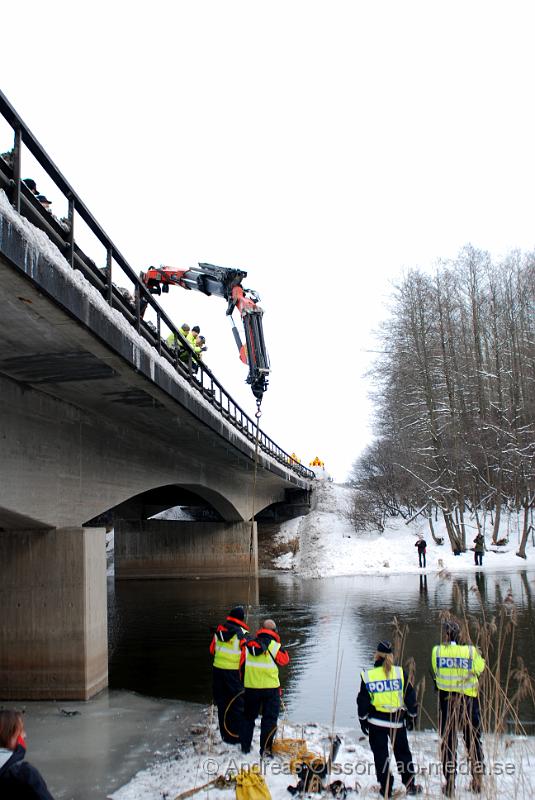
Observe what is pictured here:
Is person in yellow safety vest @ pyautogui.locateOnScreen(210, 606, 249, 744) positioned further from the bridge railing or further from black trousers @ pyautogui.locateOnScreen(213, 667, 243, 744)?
the bridge railing

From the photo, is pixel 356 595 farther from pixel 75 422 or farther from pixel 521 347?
pixel 521 347

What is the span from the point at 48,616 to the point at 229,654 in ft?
12.0

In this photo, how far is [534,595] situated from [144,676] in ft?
37.7

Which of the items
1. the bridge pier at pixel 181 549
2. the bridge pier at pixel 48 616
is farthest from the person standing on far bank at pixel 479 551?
the bridge pier at pixel 48 616

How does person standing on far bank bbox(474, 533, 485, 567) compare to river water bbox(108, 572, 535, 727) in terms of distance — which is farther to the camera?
person standing on far bank bbox(474, 533, 485, 567)

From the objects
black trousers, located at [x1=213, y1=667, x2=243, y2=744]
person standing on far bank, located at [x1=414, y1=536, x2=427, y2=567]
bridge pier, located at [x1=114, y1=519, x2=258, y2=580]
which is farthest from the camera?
bridge pier, located at [x1=114, y1=519, x2=258, y2=580]

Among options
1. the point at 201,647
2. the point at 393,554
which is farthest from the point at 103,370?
the point at 393,554

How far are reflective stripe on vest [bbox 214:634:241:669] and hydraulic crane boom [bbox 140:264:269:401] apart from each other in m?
5.78

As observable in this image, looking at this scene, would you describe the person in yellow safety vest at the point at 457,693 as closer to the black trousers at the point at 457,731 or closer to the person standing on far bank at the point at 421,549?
the black trousers at the point at 457,731

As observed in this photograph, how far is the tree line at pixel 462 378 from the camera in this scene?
32.2m

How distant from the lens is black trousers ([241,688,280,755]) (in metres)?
6.80

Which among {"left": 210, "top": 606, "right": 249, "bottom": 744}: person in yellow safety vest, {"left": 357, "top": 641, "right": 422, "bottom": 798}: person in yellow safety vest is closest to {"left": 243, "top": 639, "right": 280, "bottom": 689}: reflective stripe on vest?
{"left": 210, "top": 606, "right": 249, "bottom": 744}: person in yellow safety vest

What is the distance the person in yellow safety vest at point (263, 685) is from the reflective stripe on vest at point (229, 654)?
0.54 metres

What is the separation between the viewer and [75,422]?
1116cm
